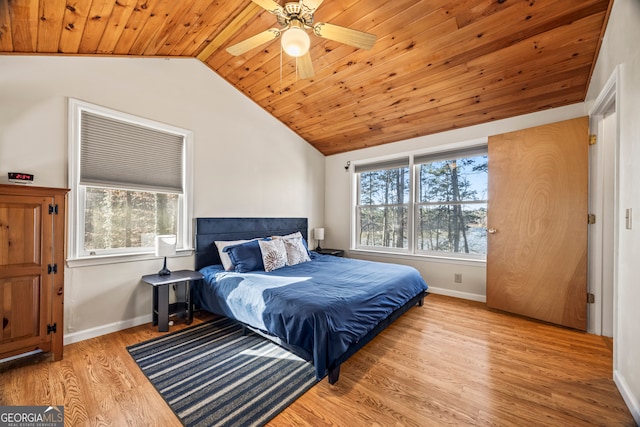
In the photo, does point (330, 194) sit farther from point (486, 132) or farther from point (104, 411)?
point (104, 411)

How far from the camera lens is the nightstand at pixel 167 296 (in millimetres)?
2637

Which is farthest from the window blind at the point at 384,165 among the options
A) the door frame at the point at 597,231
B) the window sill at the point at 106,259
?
the window sill at the point at 106,259

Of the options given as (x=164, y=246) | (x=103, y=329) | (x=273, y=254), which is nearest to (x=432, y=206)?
(x=273, y=254)

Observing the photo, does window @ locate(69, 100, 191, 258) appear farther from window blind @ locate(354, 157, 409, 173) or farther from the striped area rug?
window blind @ locate(354, 157, 409, 173)

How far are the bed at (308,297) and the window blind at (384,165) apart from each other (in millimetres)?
1846

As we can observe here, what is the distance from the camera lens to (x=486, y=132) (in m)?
3.54

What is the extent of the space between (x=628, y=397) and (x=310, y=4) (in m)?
3.25

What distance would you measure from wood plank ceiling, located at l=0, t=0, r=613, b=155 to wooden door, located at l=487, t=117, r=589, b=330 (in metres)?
0.53

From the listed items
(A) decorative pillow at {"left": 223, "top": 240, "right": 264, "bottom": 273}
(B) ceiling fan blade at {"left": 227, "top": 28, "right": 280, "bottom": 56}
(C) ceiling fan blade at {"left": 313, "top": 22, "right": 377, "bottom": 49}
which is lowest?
(A) decorative pillow at {"left": 223, "top": 240, "right": 264, "bottom": 273}

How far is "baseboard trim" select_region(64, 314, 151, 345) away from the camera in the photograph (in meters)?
2.40

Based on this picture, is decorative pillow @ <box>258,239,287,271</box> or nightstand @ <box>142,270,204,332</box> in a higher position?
decorative pillow @ <box>258,239,287,271</box>

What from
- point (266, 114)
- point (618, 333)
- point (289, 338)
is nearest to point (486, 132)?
point (618, 333)

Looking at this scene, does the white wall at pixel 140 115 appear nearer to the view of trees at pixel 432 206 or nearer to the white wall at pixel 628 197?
the view of trees at pixel 432 206

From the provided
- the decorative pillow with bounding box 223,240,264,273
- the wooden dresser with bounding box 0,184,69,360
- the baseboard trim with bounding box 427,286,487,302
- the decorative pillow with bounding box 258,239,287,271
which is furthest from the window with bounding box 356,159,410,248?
the wooden dresser with bounding box 0,184,69,360
